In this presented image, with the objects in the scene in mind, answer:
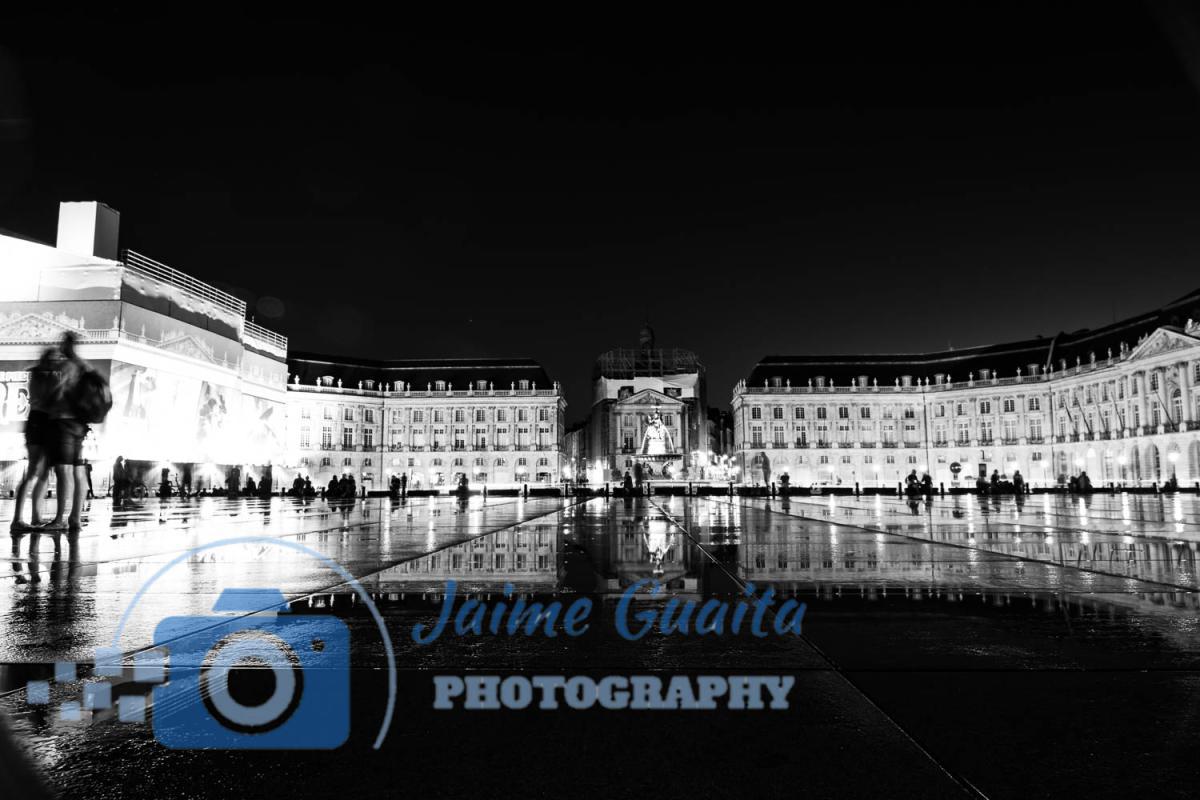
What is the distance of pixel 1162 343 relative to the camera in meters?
72.8

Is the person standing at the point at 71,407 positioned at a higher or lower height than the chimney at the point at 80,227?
lower

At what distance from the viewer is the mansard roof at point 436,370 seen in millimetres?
105125

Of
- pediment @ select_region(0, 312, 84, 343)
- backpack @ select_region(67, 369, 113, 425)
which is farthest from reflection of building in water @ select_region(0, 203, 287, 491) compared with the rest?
backpack @ select_region(67, 369, 113, 425)

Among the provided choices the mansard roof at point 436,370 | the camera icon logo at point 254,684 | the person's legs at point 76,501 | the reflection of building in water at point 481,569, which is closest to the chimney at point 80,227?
the person's legs at point 76,501

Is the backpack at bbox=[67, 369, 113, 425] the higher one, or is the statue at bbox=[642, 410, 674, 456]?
the statue at bbox=[642, 410, 674, 456]

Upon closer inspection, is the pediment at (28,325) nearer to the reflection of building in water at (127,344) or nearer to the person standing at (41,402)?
the reflection of building in water at (127,344)

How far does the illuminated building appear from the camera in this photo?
4031 inches

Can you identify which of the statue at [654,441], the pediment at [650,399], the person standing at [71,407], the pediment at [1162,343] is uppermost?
the pediment at [1162,343]

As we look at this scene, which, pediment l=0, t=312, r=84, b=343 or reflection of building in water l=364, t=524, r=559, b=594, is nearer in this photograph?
reflection of building in water l=364, t=524, r=559, b=594

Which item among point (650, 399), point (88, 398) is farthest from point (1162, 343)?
point (88, 398)

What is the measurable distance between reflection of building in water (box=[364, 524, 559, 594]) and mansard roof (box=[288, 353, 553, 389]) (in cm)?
9928

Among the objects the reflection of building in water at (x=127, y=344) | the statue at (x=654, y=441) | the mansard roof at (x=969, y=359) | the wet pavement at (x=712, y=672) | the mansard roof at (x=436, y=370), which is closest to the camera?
the wet pavement at (x=712, y=672)

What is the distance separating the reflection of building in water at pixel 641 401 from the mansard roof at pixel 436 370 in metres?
9.20

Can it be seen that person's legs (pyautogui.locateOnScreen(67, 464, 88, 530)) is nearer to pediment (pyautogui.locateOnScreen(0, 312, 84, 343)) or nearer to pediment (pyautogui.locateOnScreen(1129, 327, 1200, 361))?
pediment (pyautogui.locateOnScreen(0, 312, 84, 343))
